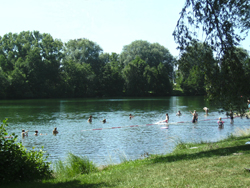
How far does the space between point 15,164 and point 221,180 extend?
5874 millimetres

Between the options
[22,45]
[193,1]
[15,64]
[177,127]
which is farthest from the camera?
[22,45]

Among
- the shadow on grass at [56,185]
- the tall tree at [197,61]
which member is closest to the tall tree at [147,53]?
the tall tree at [197,61]

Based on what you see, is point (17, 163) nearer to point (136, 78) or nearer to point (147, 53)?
point (136, 78)

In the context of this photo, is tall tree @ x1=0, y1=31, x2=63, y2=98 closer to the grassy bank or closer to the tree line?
the tree line

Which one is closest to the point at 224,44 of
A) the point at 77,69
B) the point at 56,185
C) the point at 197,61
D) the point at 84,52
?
the point at 197,61

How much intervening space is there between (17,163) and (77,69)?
3792 inches

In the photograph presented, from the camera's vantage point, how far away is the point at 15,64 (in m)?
94.6

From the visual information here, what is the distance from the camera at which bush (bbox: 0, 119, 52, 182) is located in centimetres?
823

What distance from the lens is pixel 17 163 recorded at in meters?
8.36

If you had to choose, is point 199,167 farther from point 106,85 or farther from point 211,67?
point 106,85

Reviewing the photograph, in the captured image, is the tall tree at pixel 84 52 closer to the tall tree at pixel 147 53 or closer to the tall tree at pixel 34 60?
the tall tree at pixel 34 60

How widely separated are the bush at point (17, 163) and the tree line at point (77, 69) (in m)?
87.7

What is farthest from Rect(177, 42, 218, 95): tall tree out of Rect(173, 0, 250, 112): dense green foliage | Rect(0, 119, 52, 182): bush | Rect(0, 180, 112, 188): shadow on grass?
Rect(0, 119, 52, 182): bush

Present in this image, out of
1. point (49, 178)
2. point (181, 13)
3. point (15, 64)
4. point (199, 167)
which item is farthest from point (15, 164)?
point (15, 64)
